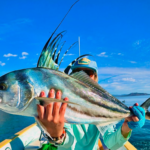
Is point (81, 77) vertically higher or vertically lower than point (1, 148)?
higher

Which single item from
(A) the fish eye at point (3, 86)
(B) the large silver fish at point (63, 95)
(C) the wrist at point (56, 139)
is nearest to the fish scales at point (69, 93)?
(B) the large silver fish at point (63, 95)

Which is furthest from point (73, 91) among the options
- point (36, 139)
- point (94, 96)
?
point (36, 139)

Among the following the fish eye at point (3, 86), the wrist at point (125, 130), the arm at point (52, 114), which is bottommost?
the wrist at point (125, 130)

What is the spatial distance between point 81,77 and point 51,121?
2.36ft

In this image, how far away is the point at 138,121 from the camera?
201 cm

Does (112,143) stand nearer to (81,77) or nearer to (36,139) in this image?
(81,77)

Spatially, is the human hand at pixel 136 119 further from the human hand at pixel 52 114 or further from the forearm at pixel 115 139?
the human hand at pixel 52 114

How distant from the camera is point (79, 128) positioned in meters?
2.56

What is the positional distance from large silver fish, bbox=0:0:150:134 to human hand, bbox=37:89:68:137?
6cm

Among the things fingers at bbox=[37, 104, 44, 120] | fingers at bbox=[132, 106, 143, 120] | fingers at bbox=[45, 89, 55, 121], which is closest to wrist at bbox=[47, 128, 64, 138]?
fingers at bbox=[45, 89, 55, 121]

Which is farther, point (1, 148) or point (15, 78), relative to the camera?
point (1, 148)

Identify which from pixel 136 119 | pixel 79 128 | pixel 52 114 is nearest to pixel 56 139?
pixel 52 114

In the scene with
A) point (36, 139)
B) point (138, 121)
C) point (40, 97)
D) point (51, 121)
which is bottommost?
point (36, 139)

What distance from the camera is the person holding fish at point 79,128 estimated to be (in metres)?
1.60
